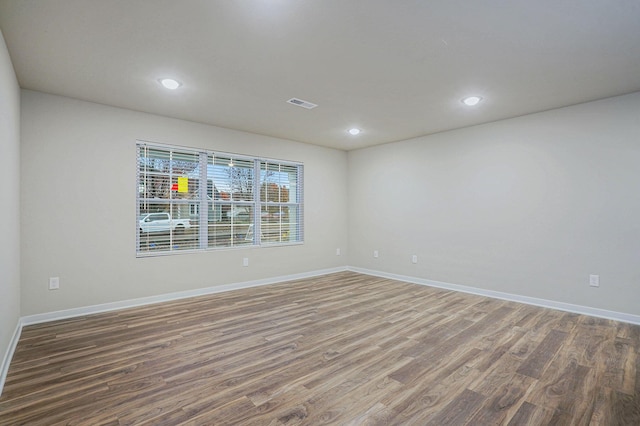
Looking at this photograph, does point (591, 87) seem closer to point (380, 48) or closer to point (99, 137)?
point (380, 48)

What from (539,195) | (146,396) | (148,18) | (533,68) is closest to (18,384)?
(146,396)

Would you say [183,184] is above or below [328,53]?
below

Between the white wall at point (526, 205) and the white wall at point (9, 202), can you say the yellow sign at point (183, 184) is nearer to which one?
the white wall at point (9, 202)

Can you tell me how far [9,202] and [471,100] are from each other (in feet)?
15.5

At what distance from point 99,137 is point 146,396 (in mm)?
3182

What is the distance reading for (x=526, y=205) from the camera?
4305 millimetres

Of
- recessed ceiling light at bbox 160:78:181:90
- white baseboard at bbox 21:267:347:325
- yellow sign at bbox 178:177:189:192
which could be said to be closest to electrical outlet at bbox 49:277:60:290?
white baseboard at bbox 21:267:347:325

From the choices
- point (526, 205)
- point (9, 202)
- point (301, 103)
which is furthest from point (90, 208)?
point (526, 205)

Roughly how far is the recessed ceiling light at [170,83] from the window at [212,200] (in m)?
1.24

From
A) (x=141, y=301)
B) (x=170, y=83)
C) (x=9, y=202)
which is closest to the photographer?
(x=9, y=202)

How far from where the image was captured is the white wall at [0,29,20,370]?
7.78 feet

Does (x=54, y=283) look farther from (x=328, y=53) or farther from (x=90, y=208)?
(x=328, y=53)

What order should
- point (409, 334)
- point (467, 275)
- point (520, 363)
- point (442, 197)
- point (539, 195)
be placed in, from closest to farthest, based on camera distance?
point (520, 363) < point (409, 334) < point (539, 195) < point (467, 275) < point (442, 197)

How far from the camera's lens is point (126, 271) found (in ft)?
13.2
